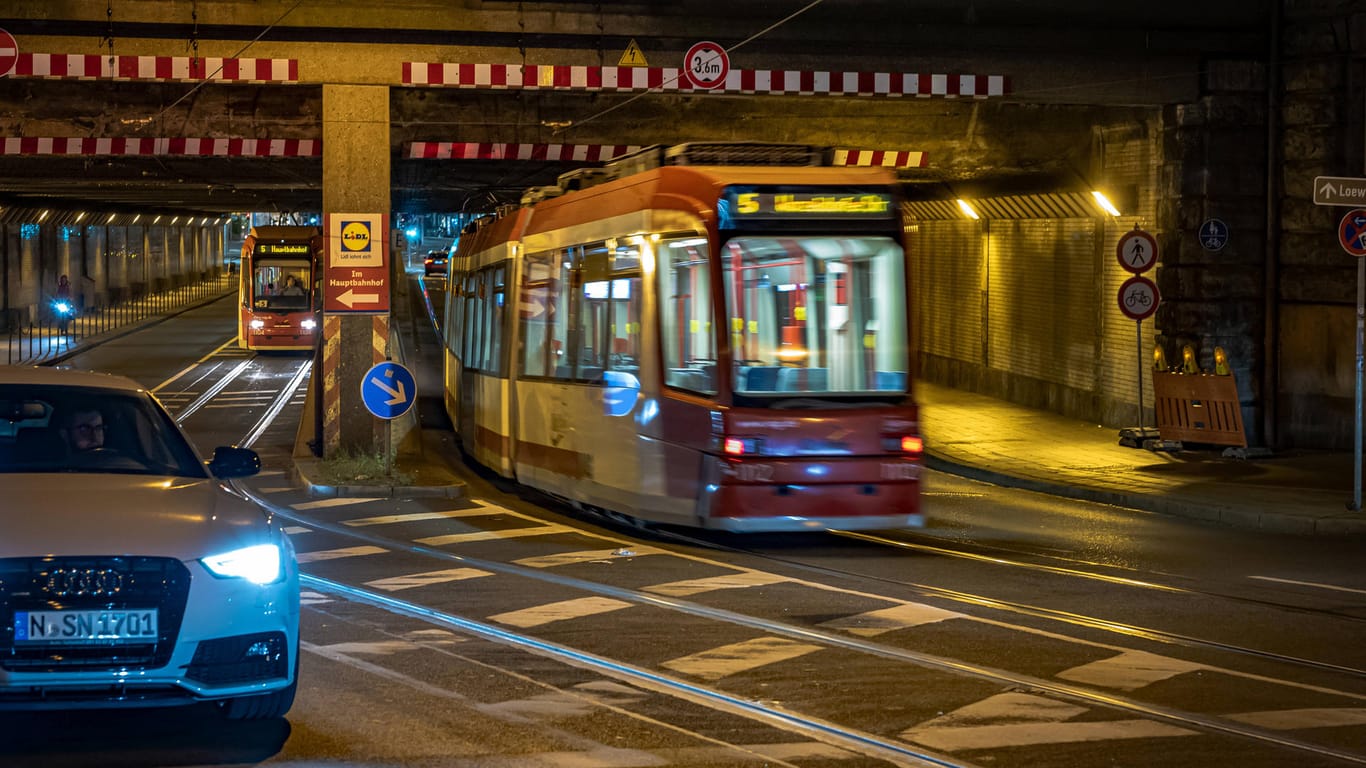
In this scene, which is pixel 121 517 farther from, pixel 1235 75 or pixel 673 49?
pixel 1235 75

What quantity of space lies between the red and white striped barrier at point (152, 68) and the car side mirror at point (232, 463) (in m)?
11.6

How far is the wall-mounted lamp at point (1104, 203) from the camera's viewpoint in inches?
898

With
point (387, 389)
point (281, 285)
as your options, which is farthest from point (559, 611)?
point (281, 285)

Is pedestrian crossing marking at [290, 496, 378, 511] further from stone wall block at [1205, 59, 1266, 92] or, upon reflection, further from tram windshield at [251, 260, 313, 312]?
tram windshield at [251, 260, 313, 312]

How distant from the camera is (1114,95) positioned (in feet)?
68.8

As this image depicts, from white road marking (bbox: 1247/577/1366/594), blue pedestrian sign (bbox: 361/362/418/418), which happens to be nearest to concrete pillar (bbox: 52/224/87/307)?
blue pedestrian sign (bbox: 361/362/418/418)

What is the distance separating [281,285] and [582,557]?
95.0ft

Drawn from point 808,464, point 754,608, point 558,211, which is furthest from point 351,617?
point 558,211

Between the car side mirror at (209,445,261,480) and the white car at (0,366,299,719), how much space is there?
55 cm

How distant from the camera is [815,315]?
12.3 meters

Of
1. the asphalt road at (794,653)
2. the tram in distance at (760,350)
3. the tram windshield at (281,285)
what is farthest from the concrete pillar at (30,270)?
the tram in distance at (760,350)

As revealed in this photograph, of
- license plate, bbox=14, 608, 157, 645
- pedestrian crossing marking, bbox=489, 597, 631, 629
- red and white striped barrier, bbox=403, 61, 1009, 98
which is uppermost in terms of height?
red and white striped barrier, bbox=403, 61, 1009, 98

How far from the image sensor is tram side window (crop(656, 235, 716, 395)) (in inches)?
489

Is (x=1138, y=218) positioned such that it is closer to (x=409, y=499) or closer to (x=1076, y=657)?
(x=409, y=499)
